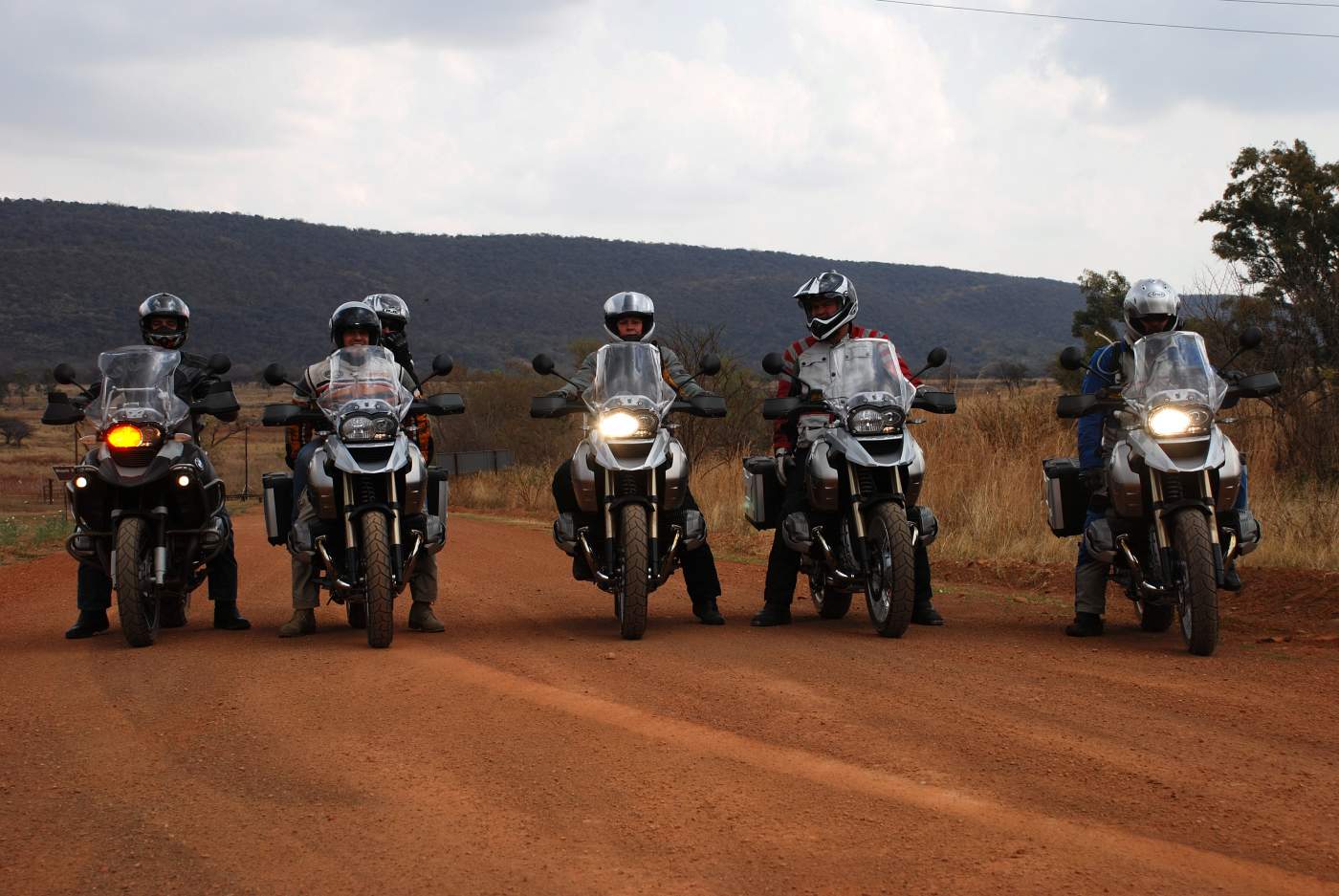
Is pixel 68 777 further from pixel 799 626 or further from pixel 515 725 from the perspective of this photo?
pixel 799 626

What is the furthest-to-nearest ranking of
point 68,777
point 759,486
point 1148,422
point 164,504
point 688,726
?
point 759,486 → point 164,504 → point 1148,422 → point 688,726 → point 68,777

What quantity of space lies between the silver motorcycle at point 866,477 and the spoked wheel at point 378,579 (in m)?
2.52

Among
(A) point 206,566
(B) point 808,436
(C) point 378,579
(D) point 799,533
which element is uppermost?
(B) point 808,436

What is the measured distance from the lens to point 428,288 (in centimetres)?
10019

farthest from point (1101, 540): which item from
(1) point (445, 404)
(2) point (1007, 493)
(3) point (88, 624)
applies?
(2) point (1007, 493)

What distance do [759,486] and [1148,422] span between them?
2676 mm

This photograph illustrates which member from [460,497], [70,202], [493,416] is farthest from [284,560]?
[70,202]

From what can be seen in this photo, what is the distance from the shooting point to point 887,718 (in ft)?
21.5

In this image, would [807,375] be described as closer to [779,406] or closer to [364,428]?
[779,406]

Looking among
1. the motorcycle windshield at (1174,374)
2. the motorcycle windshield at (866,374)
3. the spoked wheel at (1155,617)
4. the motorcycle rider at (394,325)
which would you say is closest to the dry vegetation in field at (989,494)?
the motorcycle windshield at (1174,374)

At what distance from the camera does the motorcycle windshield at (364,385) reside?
929 cm

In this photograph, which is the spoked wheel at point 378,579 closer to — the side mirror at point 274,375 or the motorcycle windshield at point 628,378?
the side mirror at point 274,375

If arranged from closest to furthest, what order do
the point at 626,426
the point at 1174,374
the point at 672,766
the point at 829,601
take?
the point at 672,766 → the point at 1174,374 → the point at 626,426 → the point at 829,601

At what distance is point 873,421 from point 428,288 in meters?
92.8
